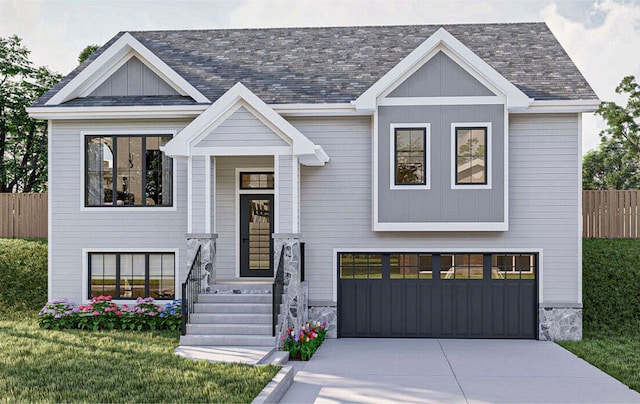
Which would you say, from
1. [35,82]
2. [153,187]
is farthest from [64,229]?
[35,82]

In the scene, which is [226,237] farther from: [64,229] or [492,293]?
[492,293]

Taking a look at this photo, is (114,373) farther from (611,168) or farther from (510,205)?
(611,168)

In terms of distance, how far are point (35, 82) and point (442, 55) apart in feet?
65.9

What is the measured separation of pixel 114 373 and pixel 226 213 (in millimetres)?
5452

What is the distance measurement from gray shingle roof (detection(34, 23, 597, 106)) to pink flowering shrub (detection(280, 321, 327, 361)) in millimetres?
4767

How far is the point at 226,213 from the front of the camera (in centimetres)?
1292

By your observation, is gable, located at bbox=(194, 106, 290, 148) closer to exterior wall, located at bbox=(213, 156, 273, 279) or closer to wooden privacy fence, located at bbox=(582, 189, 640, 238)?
exterior wall, located at bbox=(213, 156, 273, 279)

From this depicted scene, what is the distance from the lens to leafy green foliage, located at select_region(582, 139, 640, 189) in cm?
2756

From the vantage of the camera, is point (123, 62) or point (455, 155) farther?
point (123, 62)

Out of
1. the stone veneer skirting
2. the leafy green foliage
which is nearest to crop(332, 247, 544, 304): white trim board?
the stone veneer skirting

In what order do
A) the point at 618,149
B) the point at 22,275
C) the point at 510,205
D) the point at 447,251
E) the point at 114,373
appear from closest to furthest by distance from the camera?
the point at 114,373 → the point at 510,205 → the point at 447,251 → the point at 22,275 → the point at 618,149

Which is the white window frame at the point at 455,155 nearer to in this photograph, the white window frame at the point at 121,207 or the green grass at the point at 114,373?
the green grass at the point at 114,373

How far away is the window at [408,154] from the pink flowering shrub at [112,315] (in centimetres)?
532

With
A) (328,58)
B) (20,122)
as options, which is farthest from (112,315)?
(20,122)
